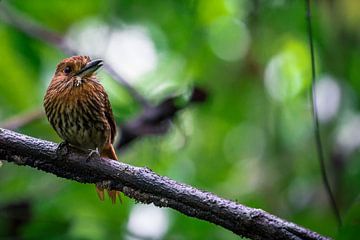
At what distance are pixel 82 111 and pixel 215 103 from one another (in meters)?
2.31

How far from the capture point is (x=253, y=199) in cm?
485

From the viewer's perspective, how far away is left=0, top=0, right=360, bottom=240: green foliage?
474 cm

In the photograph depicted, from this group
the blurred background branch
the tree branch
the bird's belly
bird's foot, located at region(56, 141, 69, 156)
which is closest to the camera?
the tree branch

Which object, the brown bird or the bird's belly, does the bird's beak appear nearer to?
the brown bird

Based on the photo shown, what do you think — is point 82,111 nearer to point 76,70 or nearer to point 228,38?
point 76,70

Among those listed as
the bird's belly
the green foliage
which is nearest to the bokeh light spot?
the green foliage

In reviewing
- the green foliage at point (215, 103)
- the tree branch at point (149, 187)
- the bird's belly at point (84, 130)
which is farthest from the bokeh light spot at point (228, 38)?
the tree branch at point (149, 187)

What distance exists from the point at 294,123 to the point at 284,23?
2.68 feet

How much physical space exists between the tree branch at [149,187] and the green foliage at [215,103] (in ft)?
4.34

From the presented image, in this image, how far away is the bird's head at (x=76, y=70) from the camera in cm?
378

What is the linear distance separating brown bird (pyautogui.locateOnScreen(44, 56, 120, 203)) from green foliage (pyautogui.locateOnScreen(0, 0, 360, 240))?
0.56m

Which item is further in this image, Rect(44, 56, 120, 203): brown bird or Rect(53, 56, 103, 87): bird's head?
Rect(53, 56, 103, 87): bird's head

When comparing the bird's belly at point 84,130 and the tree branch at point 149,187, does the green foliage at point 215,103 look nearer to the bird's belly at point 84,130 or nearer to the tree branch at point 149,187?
the bird's belly at point 84,130

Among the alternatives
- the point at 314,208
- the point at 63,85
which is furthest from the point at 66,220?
the point at 314,208
